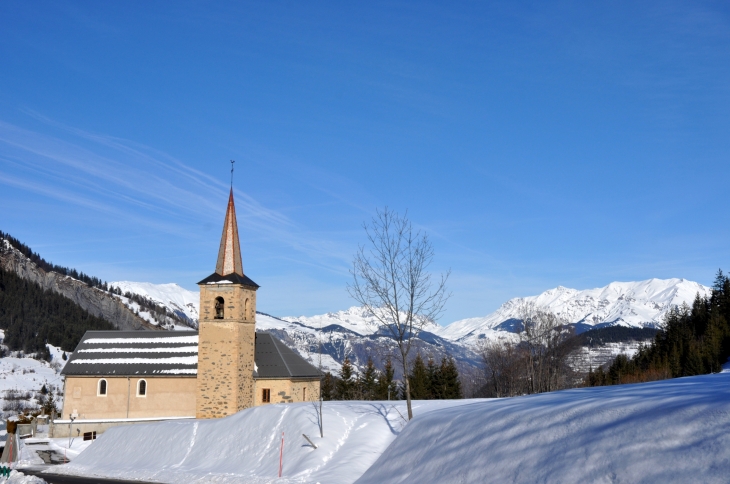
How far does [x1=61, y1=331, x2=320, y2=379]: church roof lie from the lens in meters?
45.0

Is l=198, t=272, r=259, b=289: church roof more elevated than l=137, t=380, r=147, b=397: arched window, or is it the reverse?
l=198, t=272, r=259, b=289: church roof

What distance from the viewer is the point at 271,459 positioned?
22828 mm

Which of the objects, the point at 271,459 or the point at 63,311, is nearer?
the point at 271,459

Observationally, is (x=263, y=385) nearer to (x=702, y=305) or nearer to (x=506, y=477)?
(x=506, y=477)

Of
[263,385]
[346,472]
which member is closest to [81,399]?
[263,385]

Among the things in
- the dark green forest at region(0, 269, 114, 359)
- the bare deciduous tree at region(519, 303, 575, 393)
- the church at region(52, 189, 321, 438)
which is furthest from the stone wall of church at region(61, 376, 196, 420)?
the dark green forest at region(0, 269, 114, 359)

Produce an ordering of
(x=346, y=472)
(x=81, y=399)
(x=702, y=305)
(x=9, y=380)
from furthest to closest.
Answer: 1. (x=9, y=380)
2. (x=702, y=305)
3. (x=81, y=399)
4. (x=346, y=472)

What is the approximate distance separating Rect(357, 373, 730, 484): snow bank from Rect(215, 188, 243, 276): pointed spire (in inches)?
1275

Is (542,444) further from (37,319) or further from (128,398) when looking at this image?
(37,319)

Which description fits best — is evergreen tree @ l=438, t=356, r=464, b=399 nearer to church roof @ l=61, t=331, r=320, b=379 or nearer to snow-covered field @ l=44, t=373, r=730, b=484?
church roof @ l=61, t=331, r=320, b=379

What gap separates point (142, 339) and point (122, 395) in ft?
17.0

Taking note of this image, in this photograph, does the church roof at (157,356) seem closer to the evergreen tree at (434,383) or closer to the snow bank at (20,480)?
the evergreen tree at (434,383)

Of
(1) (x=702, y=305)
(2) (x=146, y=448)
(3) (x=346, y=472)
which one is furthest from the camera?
(1) (x=702, y=305)

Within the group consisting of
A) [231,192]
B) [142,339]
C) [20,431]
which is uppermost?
[231,192]
